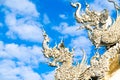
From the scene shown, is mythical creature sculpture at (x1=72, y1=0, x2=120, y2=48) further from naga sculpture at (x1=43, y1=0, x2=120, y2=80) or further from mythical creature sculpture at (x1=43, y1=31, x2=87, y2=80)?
mythical creature sculpture at (x1=43, y1=31, x2=87, y2=80)

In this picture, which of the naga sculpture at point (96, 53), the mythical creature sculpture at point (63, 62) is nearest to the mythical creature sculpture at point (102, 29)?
the naga sculpture at point (96, 53)

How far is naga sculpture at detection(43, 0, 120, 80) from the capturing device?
62.7 feet

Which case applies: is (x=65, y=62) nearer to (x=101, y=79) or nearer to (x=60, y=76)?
(x=60, y=76)

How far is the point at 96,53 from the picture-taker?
19.4 metres

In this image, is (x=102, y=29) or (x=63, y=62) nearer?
(x=63, y=62)

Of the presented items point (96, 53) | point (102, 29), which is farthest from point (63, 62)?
point (102, 29)

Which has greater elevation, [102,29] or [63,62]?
[102,29]

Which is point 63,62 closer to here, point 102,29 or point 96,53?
point 96,53

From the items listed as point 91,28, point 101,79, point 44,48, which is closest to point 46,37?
point 44,48

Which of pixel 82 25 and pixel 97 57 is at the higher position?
pixel 82 25

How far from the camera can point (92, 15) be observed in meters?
20.8

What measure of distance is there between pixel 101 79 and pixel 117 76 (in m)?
0.78

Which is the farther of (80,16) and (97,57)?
(80,16)

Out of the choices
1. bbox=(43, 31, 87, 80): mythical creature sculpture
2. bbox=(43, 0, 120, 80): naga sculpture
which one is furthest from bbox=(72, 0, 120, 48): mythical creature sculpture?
bbox=(43, 31, 87, 80): mythical creature sculpture
